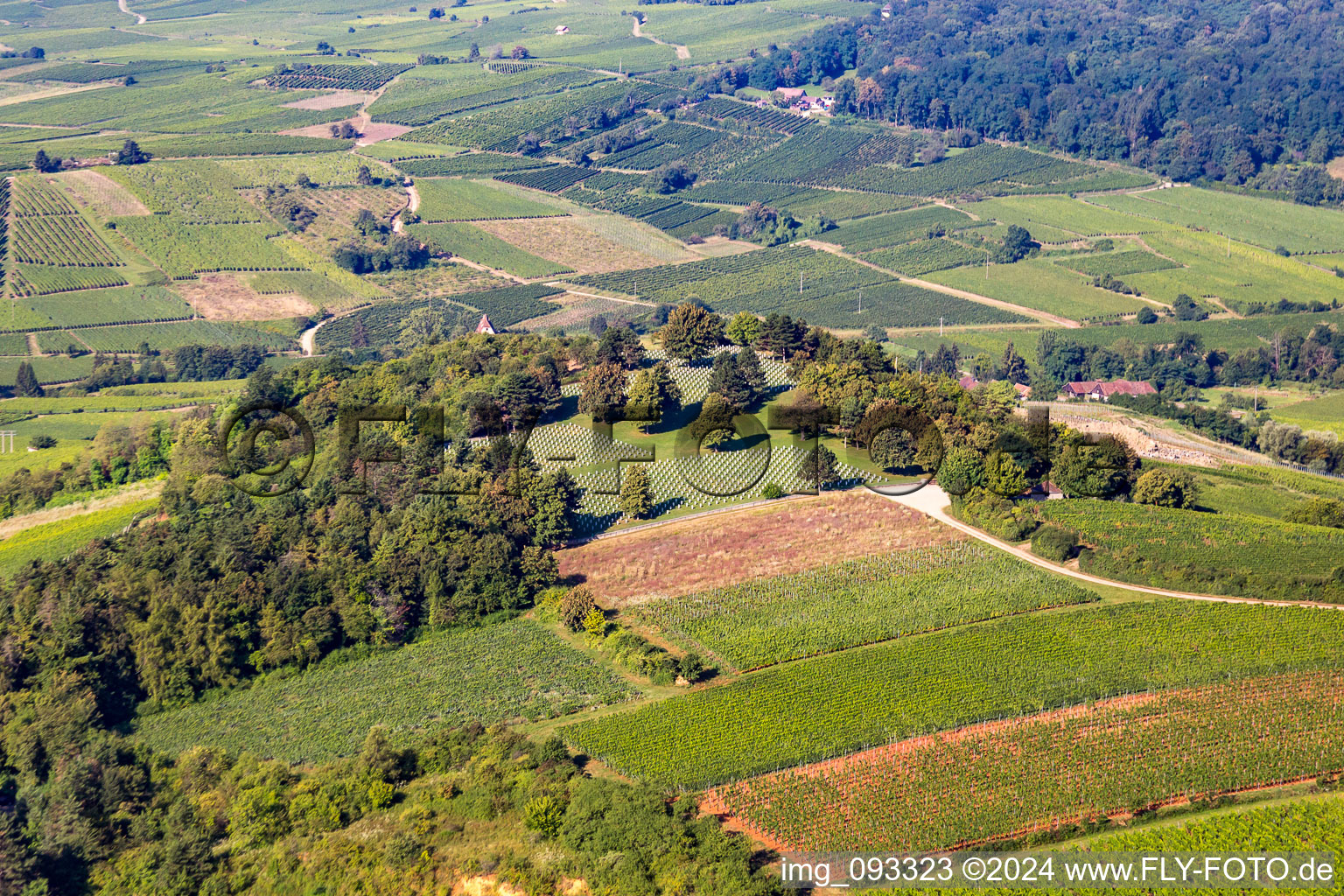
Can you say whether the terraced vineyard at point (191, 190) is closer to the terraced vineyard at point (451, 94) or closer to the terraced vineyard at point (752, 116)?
the terraced vineyard at point (451, 94)

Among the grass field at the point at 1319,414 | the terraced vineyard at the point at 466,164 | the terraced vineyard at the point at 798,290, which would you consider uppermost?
the terraced vineyard at the point at 466,164

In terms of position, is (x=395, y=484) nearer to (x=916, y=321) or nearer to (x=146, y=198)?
(x=916, y=321)

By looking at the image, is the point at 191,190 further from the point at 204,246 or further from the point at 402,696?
the point at 402,696

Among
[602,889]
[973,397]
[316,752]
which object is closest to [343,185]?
[973,397]

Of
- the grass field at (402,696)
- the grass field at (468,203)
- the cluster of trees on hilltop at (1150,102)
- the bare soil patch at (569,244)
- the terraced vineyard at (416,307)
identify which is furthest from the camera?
the cluster of trees on hilltop at (1150,102)

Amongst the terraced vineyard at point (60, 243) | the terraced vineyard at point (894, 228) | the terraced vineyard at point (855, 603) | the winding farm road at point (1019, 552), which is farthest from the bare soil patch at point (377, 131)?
the terraced vineyard at point (855, 603)

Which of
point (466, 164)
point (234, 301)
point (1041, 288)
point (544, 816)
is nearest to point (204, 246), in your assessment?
point (234, 301)
